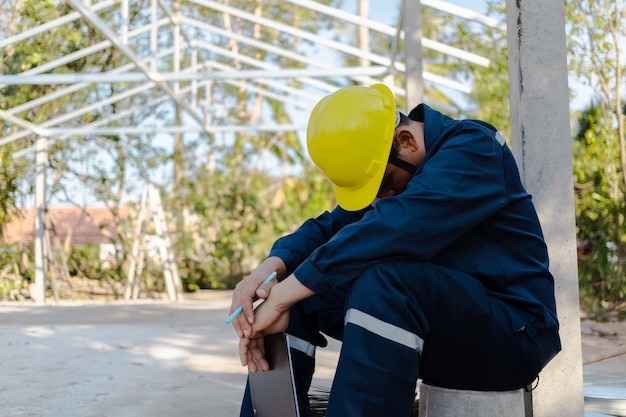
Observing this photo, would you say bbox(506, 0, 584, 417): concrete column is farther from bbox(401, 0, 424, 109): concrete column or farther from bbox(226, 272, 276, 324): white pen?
bbox(401, 0, 424, 109): concrete column

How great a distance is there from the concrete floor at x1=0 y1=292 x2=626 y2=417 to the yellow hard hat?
1.24 m

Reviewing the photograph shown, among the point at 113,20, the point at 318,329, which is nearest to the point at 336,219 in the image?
the point at 318,329

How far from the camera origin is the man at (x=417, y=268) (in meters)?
1.55

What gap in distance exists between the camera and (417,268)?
163 cm

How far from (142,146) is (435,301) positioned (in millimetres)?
12017

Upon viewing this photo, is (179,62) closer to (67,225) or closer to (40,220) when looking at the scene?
(40,220)

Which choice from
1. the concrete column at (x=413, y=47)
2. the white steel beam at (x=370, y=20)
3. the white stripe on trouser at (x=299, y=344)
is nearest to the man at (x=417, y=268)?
the white stripe on trouser at (x=299, y=344)

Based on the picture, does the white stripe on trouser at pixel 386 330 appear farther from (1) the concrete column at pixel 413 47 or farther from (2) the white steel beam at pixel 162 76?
(2) the white steel beam at pixel 162 76

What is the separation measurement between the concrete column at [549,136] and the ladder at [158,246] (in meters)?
9.11

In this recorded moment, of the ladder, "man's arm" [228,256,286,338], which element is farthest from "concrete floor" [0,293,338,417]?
the ladder

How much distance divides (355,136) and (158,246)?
9447mm

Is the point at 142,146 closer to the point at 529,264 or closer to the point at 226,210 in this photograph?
the point at 226,210

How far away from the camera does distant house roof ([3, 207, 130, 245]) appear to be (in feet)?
38.9

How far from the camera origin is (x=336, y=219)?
225 cm
